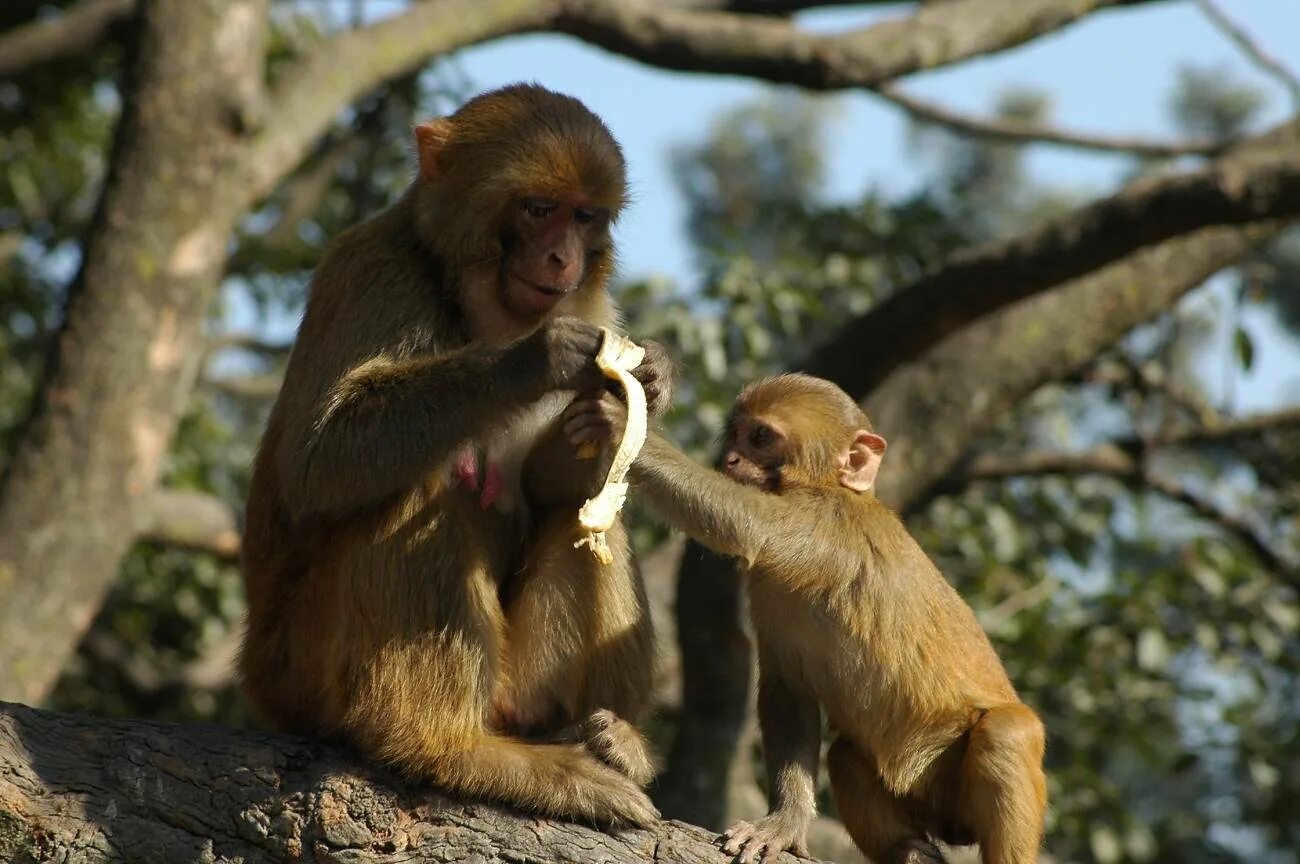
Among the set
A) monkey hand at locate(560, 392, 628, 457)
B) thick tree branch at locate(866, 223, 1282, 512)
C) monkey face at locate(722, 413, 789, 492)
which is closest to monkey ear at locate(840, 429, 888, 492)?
monkey face at locate(722, 413, 789, 492)

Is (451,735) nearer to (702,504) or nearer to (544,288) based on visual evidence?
(702,504)

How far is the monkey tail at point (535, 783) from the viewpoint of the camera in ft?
15.1

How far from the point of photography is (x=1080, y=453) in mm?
9203

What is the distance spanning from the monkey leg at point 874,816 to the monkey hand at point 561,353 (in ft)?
5.32

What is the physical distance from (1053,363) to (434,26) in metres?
3.80

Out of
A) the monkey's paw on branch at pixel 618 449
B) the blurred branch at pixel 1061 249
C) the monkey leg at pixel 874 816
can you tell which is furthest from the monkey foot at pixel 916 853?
Answer: the blurred branch at pixel 1061 249

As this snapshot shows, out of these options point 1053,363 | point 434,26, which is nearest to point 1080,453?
point 1053,363

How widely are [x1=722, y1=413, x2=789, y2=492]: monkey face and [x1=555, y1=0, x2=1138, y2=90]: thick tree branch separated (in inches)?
147

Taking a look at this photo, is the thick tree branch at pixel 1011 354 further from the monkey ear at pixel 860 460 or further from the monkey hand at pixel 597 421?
the monkey hand at pixel 597 421

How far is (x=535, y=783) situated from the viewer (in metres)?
4.63

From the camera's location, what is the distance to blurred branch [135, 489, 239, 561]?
9.34 meters

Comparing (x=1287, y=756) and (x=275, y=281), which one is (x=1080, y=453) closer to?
(x=1287, y=756)

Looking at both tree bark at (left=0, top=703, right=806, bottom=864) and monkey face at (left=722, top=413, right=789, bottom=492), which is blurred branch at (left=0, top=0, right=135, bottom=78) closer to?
monkey face at (left=722, top=413, right=789, bottom=492)

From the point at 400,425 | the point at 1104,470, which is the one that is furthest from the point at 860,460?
the point at 1104,470
